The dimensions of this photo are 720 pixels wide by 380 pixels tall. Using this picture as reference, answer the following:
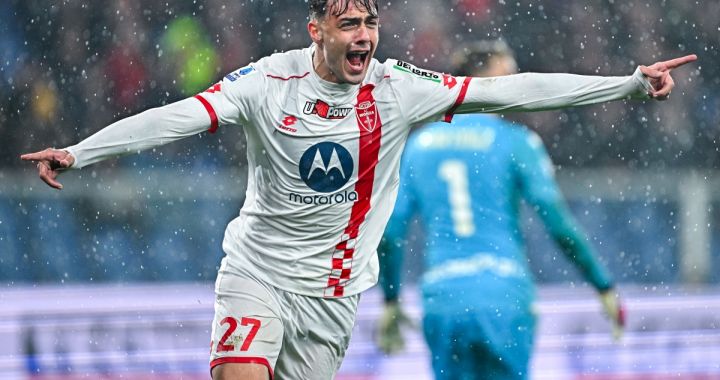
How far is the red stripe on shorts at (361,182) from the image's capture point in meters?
4.50

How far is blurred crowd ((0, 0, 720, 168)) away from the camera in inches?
454

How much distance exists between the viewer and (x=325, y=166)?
4.46 metres

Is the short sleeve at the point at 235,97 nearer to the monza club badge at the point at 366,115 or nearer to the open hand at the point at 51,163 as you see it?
the monza club badge at the point at 366,115

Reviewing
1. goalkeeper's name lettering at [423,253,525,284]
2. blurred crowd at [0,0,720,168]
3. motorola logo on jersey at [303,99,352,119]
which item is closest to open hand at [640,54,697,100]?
motorola logo on jersey at [303,99,352,119]

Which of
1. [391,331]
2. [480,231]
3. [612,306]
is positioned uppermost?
[480,231]

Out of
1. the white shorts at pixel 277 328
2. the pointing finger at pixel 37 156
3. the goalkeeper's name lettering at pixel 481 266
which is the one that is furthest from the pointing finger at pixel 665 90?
the pointing finger at pixel 37 156

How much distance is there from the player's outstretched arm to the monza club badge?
56 centimetres

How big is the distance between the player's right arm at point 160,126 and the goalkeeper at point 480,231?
1.36m

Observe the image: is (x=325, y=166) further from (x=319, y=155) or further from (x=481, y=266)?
(x=481, y=266)

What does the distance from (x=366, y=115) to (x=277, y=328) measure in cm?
82

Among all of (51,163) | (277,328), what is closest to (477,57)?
(277,328)

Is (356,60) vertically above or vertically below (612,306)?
above

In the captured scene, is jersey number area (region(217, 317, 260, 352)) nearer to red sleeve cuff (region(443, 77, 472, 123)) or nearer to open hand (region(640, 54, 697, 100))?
red sleeve cuff (region(443, 77, 472, 123))

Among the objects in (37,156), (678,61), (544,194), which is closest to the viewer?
(37,156)
